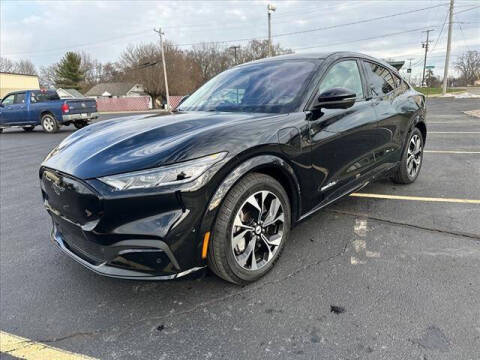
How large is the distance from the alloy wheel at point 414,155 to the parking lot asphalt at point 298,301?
41.8 inches

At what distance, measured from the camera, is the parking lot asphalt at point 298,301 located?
6.19 ft

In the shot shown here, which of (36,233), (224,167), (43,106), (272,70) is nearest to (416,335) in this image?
(224,167)

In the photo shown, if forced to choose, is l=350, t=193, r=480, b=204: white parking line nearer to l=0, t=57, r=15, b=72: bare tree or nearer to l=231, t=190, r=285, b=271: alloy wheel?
l=231, t=190, r=285, b=271: alloy wheel

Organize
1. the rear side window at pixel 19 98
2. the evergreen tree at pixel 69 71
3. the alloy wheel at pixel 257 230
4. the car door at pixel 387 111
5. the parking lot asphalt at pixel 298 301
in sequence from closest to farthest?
the parking lot asphalt at pixel 298 301, the alloy wheel at pixel 257 230, the car door at pixel 387 111, the rear side window at pixel 19 98, the evergreen tree at pixel 69 71

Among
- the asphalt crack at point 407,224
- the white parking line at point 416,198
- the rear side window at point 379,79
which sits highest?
the rear side window at point 379,79

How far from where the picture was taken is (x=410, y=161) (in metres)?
4.49

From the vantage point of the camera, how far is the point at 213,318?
2.14 meters

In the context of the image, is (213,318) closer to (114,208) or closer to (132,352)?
(132,352)

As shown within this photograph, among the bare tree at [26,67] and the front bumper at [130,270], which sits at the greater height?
the bare tree at [26,67]

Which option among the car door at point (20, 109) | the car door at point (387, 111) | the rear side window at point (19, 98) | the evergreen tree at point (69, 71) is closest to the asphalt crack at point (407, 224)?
the car door at point (387, 111)

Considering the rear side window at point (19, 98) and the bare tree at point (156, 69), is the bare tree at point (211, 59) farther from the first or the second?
the rear side window at point (19, 98)

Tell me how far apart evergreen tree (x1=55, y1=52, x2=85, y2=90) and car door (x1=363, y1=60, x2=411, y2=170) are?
75.8 metres

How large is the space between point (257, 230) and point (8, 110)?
15895mm

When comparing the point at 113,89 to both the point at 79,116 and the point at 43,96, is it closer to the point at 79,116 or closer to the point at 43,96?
the point at 43,96
